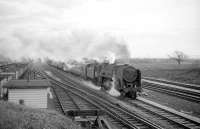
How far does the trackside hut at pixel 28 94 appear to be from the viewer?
14133mm

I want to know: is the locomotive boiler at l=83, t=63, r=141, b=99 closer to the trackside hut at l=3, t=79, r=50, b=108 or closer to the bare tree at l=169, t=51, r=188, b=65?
the trackside hut at l=3, t=79, r=50, b=108

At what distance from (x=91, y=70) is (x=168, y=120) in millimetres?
15122

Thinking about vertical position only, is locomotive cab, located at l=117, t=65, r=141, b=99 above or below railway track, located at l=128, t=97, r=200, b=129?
above

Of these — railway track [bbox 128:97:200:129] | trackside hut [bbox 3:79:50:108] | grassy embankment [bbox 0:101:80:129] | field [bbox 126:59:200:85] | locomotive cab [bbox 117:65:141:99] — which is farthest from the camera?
field [bbox 126:59:200:85]

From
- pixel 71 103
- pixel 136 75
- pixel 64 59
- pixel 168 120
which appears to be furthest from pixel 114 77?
pixel 64 59

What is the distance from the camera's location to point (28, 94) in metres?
14.4

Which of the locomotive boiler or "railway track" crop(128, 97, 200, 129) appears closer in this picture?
"railway track" crop(128, 97, 200, 129)

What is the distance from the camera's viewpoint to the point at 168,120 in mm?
12555

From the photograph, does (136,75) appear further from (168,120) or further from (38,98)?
(38,98)

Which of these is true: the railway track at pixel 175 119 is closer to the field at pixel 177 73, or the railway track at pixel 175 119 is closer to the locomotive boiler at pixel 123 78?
the locomotive boiler at pixel 123 78

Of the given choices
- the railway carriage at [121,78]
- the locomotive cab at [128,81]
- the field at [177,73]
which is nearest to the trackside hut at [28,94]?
the locomotive cab at [128,81]

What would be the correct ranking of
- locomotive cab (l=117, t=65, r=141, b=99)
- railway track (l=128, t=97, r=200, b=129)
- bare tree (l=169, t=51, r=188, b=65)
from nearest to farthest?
railway track (l=128, t=97, r=200, b=129)
locomotive cab (l=117, t=65, r=141, b=99)
bare tree (l=169, t=51, r=188, b=65)

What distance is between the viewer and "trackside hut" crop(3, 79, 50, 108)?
14.1 m

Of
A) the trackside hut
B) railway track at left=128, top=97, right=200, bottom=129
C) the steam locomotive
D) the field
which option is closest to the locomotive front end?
the steam locomotive
